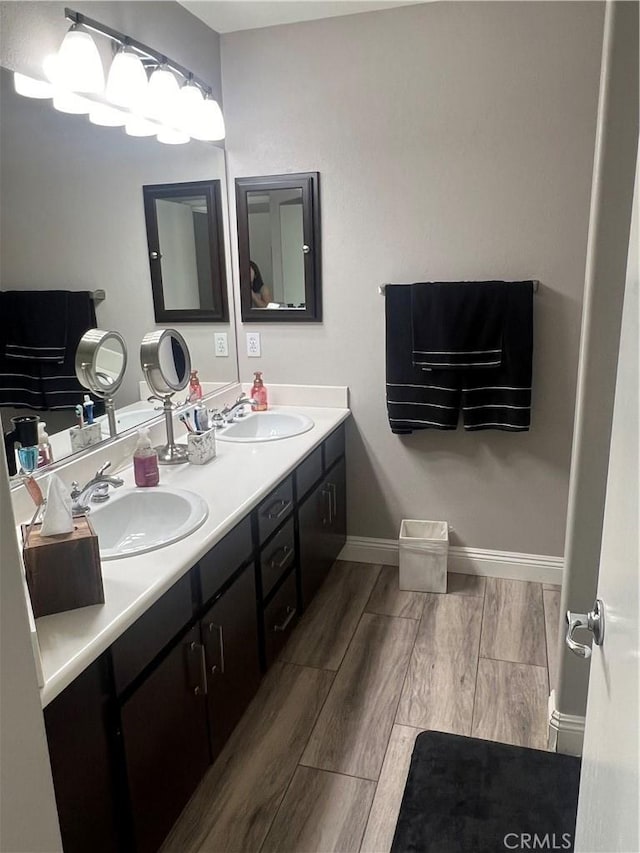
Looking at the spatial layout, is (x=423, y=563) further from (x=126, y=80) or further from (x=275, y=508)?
(x=126, y=80)

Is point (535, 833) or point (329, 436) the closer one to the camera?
point (535, 833)

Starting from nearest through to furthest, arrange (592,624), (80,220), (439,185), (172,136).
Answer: (592,624) < (80,220) < (172,136) < (439,185)

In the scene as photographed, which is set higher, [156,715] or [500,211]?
[500,211]

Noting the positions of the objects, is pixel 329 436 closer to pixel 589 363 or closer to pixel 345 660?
pixel 345 660

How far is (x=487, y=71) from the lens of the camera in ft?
8.10

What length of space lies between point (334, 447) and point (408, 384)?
1.42 ft

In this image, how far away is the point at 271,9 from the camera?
8.23 ft

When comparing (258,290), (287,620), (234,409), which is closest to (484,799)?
(287,620)

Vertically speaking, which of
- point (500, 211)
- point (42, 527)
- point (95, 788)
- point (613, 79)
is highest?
point (613, 79)

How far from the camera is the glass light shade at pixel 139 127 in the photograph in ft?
7.42

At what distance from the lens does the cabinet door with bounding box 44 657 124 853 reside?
3.76 feet

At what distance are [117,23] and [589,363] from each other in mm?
1875

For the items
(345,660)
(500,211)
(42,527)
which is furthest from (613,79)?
(345,660)

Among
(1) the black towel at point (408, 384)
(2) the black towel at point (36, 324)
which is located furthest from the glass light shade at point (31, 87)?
(1) the black towel at point (408, 384)
